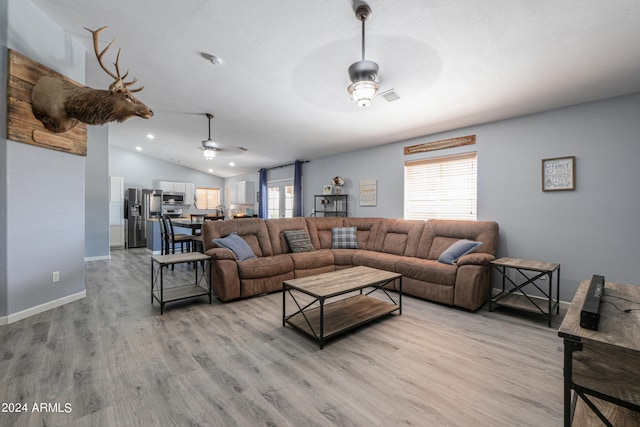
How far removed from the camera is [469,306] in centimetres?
301

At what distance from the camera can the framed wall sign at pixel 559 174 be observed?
10.3ft

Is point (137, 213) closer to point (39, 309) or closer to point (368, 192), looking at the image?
point (39, 309)

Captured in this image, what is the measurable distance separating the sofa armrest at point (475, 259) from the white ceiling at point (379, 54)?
1.83 m

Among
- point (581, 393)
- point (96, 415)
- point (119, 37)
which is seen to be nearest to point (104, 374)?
point (96, 415)

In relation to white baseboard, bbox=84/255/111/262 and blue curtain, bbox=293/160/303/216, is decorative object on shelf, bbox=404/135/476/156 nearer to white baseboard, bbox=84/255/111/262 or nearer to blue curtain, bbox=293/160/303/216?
blue curtain, bbox=293/160/303/216

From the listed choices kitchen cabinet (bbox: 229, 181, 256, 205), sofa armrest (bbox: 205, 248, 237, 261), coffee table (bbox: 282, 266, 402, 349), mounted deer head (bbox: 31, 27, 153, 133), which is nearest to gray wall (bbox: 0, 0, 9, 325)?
mounted deer head (bbox: 31, 27, 153, 133)

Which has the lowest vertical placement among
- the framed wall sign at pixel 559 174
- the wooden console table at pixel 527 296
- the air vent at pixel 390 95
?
the wooden console table at pixel 527 296

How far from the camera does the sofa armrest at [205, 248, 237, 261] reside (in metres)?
3.30

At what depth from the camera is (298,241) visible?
14.6 ft

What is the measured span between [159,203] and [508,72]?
30.1 feet

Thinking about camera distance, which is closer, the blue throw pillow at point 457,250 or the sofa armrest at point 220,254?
the sofa armrest at point 220,254

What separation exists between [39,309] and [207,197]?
8.38m

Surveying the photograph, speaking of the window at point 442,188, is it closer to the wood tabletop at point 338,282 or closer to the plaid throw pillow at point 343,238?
the plaid throw pillow at point 343,238

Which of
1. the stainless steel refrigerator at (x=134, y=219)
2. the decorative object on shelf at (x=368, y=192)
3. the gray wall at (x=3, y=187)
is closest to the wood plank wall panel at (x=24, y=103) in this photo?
the gray wall at (x=3, y=187)
